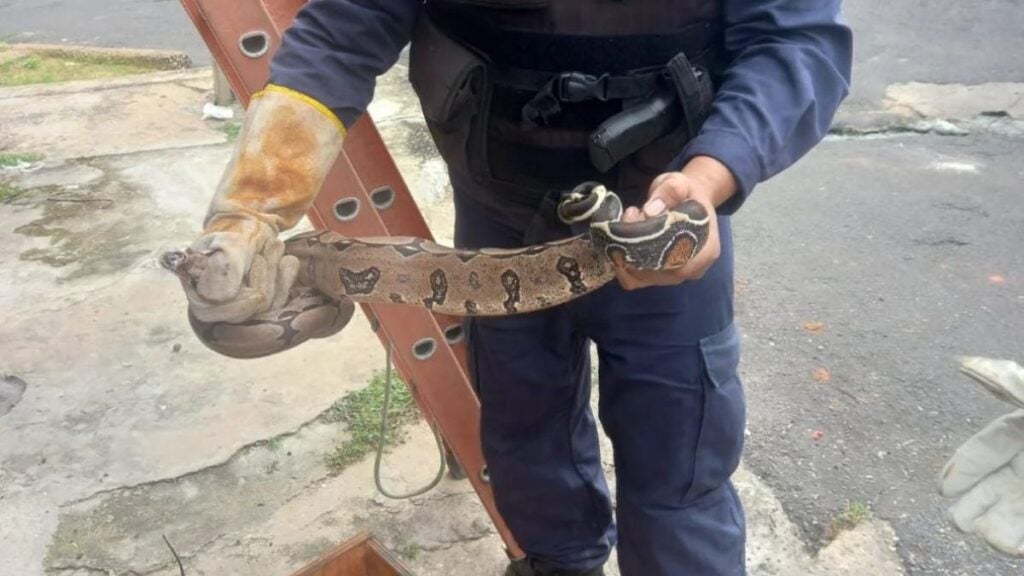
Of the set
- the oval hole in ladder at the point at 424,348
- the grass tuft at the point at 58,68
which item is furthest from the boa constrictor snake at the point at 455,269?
the grass tuft at the point at 58,68

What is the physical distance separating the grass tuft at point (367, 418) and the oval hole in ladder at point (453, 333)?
2.48ft

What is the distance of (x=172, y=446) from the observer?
3.55m

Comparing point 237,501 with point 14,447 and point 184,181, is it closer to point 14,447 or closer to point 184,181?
point 14,447

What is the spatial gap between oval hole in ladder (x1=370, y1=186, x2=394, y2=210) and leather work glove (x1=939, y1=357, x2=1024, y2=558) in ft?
4.62

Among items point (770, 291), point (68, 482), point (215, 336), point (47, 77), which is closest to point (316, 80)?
point (215, 336)

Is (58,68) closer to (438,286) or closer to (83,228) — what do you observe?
(83,228)

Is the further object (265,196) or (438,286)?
(438,286)

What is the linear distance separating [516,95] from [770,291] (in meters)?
2.86

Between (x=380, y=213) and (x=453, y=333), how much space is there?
1.50 feet

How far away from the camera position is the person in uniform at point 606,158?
6.35 ft

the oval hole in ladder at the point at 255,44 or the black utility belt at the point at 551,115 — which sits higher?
the oval hole in ladder at the point at 255,44

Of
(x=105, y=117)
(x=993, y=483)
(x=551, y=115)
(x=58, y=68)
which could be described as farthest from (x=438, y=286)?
(x=58, y=68)

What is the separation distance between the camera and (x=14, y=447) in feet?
11.6

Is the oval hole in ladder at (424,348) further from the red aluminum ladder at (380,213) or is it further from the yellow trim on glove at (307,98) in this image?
the yellow trim on glove at (307,98)
